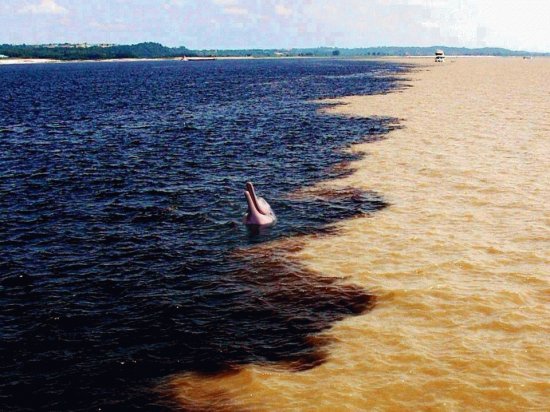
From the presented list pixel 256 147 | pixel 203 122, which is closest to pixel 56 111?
pixel 203 122

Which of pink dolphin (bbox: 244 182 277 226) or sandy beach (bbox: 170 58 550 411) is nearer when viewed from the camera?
sandy beach (bbox: 170 58 550 411)

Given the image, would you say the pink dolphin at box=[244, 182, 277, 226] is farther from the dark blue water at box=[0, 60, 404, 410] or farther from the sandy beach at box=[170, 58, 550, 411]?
the sandy beach at box=[170, 58, 550, 411]

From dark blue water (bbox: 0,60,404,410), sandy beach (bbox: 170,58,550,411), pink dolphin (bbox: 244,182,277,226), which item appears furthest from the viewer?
pink dolphin (bbox: 244,182,277,226)

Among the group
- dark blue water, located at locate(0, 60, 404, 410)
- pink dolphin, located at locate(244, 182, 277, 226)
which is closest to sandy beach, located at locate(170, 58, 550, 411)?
dark blue water, located at locate(0, 60, 404, 410)

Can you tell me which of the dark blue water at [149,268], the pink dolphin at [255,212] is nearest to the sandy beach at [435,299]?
the dark blue water at [149,268]

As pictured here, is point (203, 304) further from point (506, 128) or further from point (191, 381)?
point (506, 128)

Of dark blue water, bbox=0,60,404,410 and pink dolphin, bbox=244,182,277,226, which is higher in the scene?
pink dolphin, bbox=244,182,277,226

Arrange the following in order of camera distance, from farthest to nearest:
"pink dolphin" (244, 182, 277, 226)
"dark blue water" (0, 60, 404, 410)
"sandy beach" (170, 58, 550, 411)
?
"pink dolphin" (244, 182, 277, 226) → "dark blue water" (0, 60, 404, 410) → "sandy beach" (170, 58, 550, 411)
